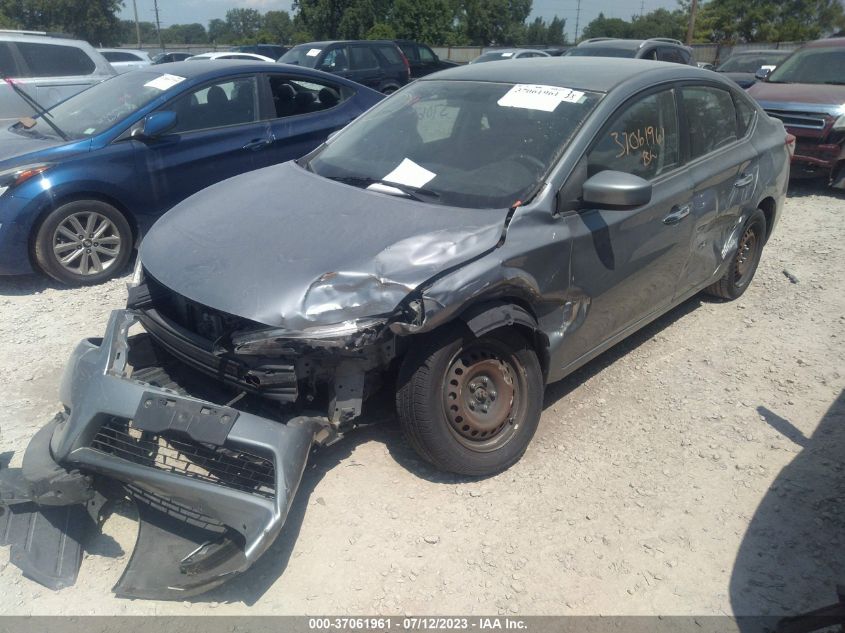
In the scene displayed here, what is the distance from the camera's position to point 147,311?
322 cm

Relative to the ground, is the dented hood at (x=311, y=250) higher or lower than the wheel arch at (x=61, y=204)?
higher

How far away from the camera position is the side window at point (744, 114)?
15.3 ft

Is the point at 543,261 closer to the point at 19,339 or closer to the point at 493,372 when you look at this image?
the point at 493,372

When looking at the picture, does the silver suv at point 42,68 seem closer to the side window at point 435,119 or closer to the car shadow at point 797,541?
the side window at point 435,119

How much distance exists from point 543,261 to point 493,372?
0.56 metres

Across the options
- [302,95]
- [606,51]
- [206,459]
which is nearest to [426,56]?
[606,51]

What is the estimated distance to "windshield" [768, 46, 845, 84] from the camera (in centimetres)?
896

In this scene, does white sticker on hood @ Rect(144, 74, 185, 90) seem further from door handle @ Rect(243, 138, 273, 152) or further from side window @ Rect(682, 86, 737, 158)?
side window @ Rect(682, 86, 737, 158)

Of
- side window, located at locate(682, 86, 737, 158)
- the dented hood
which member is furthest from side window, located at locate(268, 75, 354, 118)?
side window, located at locate(682, 86, 737, 158)

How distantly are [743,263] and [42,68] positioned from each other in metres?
9.00

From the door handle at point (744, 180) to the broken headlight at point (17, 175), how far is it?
16.1 ft

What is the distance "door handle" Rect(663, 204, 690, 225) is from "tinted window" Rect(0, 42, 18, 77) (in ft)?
29.3

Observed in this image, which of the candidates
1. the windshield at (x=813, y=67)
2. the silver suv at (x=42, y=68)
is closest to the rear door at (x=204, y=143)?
the silver suv at (x=42, y=68)

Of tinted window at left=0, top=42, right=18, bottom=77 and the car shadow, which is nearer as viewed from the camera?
the car shadow
